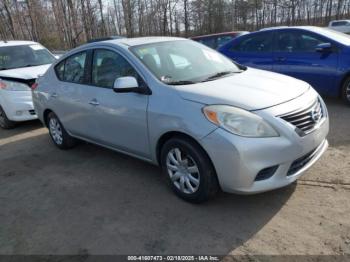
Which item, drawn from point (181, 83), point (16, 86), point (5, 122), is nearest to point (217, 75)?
point (181, 83)

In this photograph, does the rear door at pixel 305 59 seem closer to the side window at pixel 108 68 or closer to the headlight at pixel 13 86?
the side window at pixel 108 68

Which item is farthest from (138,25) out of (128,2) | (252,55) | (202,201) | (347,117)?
(202,201)

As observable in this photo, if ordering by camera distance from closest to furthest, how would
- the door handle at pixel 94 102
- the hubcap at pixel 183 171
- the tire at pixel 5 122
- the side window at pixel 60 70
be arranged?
the hubcap at pixel 183 171 → the door handle at pixel 94 102 → the side window at pixel 60 70 → the tire at pixel 5 122

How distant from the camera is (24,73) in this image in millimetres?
7281

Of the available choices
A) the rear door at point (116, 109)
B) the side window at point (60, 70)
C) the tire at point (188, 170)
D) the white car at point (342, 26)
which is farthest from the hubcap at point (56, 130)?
the white car at point (342, 26)

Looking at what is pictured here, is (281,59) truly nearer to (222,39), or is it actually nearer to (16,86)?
(16,86)

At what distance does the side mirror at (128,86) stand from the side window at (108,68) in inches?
7.4

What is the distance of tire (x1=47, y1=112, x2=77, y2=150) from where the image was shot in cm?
546

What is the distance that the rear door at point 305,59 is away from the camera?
6211 millimetres

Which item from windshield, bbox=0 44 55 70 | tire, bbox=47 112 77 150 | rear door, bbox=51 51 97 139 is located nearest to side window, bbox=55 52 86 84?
rear door, bbox=51 51 97 139

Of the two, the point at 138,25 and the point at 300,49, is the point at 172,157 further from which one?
the point at 138,25

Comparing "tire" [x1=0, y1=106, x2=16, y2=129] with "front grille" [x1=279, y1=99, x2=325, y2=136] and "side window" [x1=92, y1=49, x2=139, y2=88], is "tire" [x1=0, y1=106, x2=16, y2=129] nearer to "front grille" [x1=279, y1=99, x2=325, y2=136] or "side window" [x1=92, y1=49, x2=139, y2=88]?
"side window" [x1=92, y1=49, x2=139, y2=88]

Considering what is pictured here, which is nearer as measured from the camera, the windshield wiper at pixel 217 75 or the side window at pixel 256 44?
the windshield wiper at pixel 217 75

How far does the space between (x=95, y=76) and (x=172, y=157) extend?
65.2 inches
